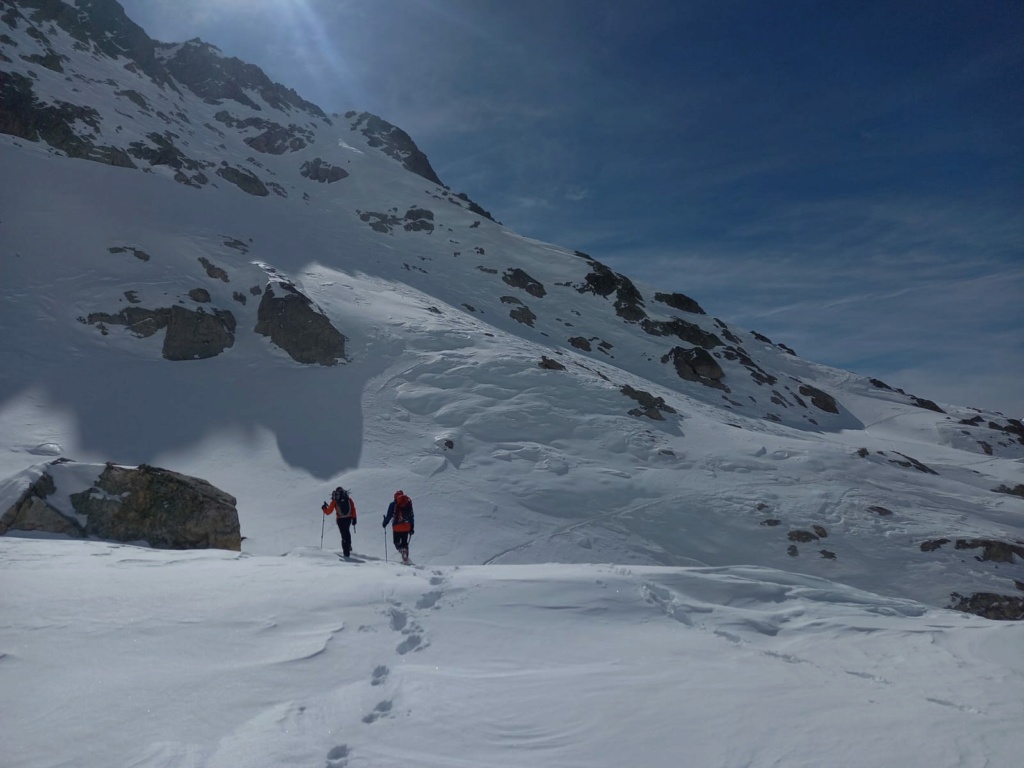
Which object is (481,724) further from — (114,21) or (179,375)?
(114,21)

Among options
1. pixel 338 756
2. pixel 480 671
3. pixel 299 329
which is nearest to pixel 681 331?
pixel 299 329

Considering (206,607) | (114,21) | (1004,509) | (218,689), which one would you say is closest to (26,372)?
(206,607)

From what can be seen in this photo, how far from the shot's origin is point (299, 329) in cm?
3005

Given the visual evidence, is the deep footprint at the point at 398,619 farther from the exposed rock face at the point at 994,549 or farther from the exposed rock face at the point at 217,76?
the exposed rock face at the point at 217,76

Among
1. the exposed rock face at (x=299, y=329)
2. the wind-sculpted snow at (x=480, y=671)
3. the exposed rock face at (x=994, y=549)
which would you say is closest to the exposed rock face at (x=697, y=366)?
the exposed rock face at (x=299, y=329)

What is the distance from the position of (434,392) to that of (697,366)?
2392 cm

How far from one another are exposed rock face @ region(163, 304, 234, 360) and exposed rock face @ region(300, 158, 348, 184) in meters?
39.5

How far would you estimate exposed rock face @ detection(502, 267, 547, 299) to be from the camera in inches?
1976

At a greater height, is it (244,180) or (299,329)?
(244,180)

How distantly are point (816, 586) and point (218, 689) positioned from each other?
24.6ft

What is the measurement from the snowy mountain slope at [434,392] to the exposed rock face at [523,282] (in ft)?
0.84

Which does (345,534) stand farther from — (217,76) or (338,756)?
(217,76)

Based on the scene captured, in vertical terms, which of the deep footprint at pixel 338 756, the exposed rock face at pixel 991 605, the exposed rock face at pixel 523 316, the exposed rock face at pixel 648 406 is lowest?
the exposed rock face at pixel 991 605

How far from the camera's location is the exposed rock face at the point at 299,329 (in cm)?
2928
